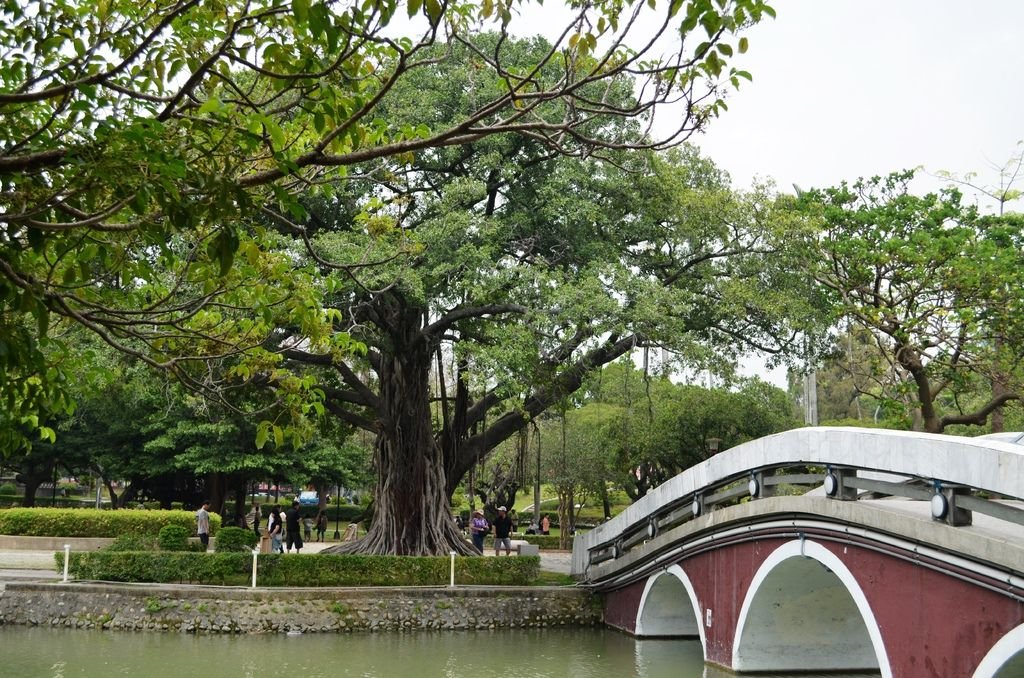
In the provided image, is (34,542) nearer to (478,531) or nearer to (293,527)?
(293,527)

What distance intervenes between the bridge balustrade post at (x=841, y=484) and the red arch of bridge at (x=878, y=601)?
41cm

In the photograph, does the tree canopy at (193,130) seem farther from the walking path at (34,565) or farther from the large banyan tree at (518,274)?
the walking path at (34,565)

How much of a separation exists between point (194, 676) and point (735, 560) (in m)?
6.59

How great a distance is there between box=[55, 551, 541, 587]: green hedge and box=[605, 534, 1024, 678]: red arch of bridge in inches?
189

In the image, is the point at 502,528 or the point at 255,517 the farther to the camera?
the point at 255,517

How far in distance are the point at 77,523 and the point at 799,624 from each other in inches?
652

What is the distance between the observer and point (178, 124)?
523cm

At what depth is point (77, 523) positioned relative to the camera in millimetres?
22344

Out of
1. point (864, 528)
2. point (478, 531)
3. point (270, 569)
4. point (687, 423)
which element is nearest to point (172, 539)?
point (270, 569)

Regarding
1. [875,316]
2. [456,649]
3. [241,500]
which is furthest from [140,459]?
[875,316]

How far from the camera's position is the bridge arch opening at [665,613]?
15352mm

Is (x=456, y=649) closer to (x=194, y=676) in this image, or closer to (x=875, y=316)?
(x=194, y=676)

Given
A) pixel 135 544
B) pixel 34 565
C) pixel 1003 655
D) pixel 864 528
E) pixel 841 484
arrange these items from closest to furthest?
pixel 1003 655 → pixel 864 528 → pixel 841 484 → pixel 135 544 → pixel 34 565

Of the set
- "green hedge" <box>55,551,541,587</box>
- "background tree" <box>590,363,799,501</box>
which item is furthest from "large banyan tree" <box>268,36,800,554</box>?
"background tree" <box>590,363,799,501</box>
